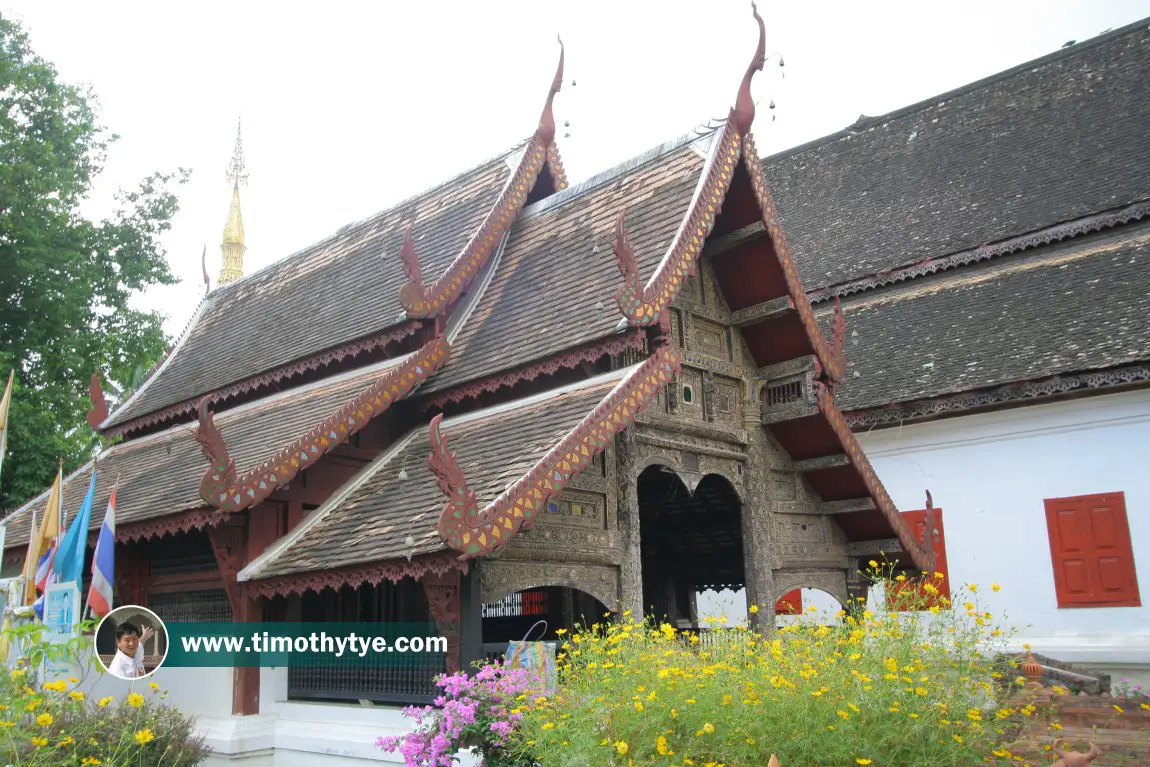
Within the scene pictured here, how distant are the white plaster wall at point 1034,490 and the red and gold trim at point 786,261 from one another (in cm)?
459

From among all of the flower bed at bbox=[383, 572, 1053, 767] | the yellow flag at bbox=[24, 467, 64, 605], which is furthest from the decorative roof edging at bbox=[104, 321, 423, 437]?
the flower bed at bbox=[383, 572, 1053, 767]

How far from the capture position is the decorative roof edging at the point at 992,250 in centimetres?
1412

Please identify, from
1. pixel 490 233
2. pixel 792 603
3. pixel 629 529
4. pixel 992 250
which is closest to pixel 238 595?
pixel 629 529

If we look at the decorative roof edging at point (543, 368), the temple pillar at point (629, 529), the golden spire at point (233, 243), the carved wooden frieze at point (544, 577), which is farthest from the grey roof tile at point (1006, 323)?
the golden spire at point (233, 243)

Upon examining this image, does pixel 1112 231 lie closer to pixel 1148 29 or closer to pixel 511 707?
pixel 1148 29

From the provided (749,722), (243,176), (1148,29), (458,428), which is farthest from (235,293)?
(243,176)

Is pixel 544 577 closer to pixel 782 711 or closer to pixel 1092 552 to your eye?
pixel 782 711

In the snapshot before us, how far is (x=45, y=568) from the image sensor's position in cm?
902

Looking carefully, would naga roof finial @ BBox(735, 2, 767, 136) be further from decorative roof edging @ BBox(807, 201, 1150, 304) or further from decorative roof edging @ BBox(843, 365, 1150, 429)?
decorative roof edging @ BBox(807, 201, 1150, 304)

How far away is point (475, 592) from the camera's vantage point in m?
6.75

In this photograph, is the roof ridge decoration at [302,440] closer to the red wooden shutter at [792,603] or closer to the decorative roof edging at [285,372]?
the decorative roof edging at [285,372]

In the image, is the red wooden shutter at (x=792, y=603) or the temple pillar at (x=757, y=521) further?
the red wooden shutter at (x=792, y=603)

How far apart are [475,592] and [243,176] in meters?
39.7

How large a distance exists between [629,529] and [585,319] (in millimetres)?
1783
